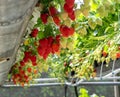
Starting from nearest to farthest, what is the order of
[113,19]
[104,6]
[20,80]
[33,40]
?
[104,6] → [33,40] → [113,19] → [20,80]

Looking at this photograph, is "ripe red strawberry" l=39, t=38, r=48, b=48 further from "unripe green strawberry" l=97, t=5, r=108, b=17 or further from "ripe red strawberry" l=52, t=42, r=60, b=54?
"unripe green strawberry" l=97, t=5, r=108, b=17

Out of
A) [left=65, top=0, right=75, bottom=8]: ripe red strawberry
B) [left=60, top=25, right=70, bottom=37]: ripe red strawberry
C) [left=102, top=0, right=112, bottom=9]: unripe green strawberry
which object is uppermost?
[left=102, top=0, right=112, bottom=9]: unripe green strawberry

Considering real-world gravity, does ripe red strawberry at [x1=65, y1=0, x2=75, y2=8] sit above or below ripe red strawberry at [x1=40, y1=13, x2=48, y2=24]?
above

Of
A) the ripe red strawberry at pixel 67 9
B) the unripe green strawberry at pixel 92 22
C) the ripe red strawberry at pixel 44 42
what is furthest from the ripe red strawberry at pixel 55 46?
the ripe red strawberry at pixel 67 9

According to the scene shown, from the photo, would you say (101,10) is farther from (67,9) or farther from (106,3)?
(67,9)

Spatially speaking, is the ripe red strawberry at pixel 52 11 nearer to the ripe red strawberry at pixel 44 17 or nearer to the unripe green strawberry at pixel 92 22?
the ripe red strawberry at pixel 44 17

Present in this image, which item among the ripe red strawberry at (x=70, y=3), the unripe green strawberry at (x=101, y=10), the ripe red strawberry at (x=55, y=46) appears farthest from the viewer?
the ripe red strawberry at (x=55, y=46)

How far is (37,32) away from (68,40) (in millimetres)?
115

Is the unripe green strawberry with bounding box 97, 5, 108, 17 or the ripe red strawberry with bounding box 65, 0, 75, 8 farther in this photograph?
the unripe green strawberry with bounding box 97, 5, 108, 17

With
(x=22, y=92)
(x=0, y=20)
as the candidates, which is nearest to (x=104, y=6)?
(x=0, y=20)

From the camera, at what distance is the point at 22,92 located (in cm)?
517

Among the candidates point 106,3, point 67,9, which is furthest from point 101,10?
point 67,9

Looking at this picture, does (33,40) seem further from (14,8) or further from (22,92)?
(22,92)

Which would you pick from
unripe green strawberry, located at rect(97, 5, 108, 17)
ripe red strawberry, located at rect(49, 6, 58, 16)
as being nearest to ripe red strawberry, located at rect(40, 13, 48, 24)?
ripe red strawberry, located at rect(49, 6, 58, 16)
